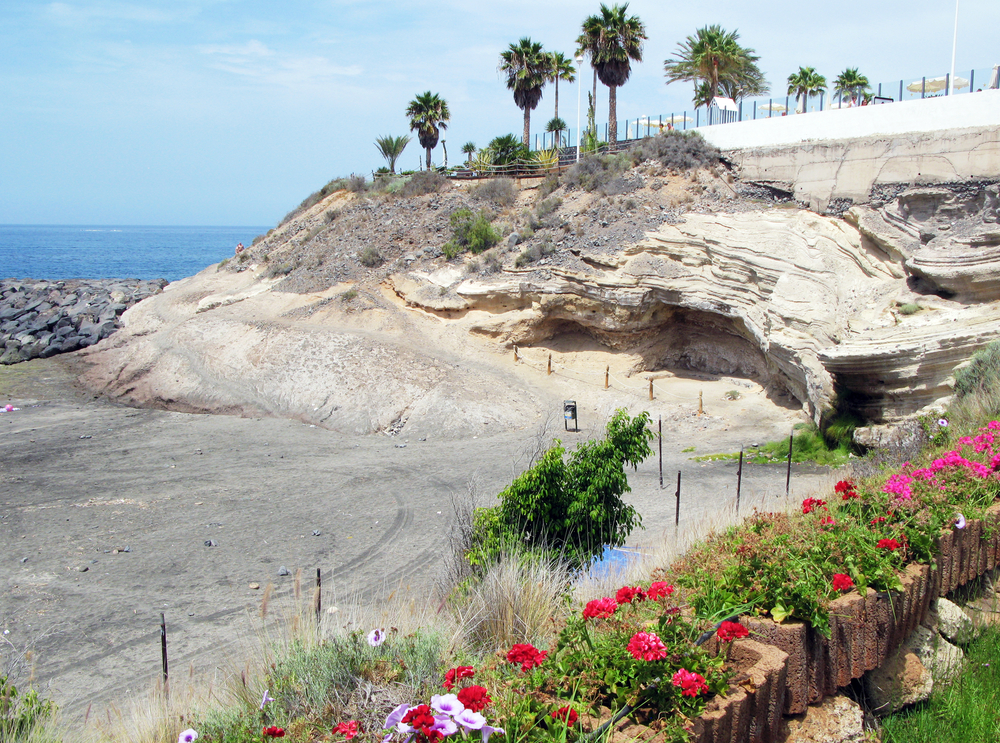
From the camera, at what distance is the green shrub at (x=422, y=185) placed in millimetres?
37312

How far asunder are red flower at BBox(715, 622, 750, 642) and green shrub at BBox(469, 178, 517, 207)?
3170 centimetres

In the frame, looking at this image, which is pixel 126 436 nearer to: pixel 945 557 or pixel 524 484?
pixel 524 484

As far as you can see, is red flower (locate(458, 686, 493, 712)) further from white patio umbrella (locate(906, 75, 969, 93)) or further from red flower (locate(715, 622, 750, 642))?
white patio umbrella (locate(906, 75, 969, 93))

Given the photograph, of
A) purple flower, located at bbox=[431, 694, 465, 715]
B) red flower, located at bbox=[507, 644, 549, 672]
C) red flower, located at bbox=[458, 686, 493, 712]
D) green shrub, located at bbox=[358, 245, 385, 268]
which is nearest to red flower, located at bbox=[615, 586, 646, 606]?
red flower, located at bbox=[507, 644, 549, 672]

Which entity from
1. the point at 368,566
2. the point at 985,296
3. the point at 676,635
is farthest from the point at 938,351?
the point at 676,635

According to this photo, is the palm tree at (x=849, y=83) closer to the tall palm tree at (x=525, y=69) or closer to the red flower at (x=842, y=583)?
the tall palm tree at (x=525, y=69)

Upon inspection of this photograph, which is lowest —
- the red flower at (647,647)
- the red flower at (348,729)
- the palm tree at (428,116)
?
the red flower at (348,729)

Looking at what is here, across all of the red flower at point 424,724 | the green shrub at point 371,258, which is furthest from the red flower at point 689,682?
the green shrub at point 371,258

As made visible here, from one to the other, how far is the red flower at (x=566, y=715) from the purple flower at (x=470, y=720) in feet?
1.81

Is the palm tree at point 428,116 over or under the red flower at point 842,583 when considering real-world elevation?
over

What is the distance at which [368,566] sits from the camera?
12867 millimetres

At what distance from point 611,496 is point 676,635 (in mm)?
5331

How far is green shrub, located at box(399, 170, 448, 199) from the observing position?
A: 37312 mm

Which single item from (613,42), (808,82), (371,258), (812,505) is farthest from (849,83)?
(812,505)
